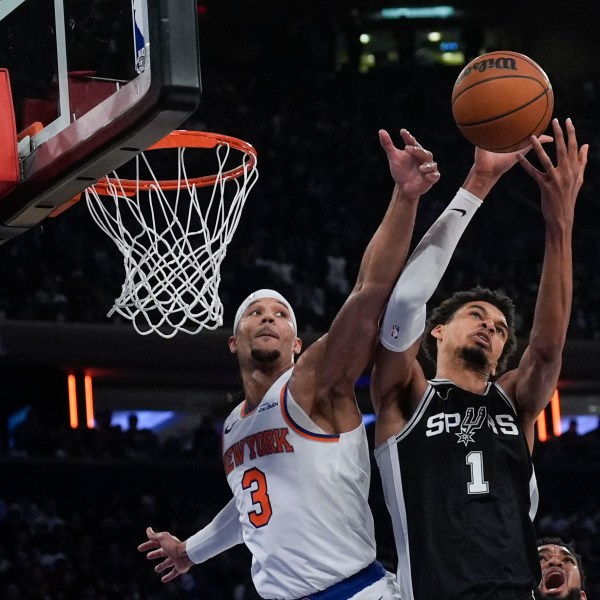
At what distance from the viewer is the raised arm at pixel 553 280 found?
3949mm

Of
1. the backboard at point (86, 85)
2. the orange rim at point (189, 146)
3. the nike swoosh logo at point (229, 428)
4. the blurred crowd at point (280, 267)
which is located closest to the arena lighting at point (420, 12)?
the blurred crowd at point (280, 267)

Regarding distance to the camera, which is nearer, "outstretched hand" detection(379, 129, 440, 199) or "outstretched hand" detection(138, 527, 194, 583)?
"outstretched hand" detection(379, 129, 440, 199)

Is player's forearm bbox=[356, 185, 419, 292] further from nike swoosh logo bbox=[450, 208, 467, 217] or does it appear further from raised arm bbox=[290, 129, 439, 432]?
nike swoosh logo bbox=[450, 208, 467, 217]

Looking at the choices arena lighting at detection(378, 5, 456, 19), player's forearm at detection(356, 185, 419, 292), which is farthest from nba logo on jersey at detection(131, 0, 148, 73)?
arena lighting at detection(378, 5, 456, 19)

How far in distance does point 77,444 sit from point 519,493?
9463 millimetres

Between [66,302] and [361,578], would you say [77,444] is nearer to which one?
[66,302]

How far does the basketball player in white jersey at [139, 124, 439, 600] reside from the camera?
3900 millimetres

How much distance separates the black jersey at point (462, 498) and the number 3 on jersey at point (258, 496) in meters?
0.47

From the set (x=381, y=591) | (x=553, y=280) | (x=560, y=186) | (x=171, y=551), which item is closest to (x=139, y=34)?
(x=560, y=186)

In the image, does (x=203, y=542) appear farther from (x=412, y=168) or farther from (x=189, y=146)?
(x=412, y=168)

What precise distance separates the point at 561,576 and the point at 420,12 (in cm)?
1593

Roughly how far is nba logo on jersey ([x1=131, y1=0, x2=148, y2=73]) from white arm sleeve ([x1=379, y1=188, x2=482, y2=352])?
1128 mm

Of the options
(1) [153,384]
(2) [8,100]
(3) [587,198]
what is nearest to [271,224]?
(1) [153,384]

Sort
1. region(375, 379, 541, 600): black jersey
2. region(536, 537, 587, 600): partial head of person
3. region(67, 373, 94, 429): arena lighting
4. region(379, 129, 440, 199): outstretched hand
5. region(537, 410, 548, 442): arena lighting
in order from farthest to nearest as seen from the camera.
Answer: region(537, 410, 548, 442): arena lighting, region(67, 373, 94, 429): arena lighting, region(536, 537, 587, 600): partial head of person, region(379, 129, 440, 199): outstretched hand, region(375, 379, 541, 600): black jersey
